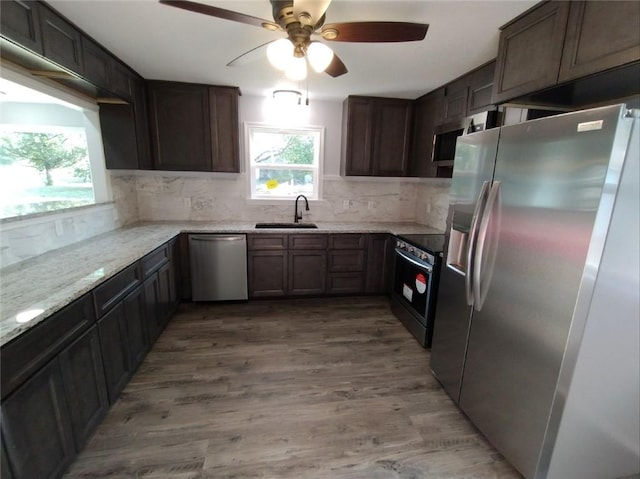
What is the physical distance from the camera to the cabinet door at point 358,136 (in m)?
3.32

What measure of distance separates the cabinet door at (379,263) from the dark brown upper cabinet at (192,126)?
71.9 inches

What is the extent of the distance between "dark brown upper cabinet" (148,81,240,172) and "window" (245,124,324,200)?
0.41 metres

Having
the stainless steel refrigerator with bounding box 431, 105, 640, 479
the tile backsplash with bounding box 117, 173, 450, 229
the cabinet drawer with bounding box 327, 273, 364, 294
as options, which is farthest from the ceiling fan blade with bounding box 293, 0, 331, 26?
the cabinet drawer with bounding box 327, 273, 364, 294

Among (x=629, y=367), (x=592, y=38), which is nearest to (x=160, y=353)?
(x=629, y=367)

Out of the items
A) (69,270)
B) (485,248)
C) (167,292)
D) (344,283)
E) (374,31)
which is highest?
(374,31)

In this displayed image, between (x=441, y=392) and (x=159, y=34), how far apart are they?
3158 millimetres

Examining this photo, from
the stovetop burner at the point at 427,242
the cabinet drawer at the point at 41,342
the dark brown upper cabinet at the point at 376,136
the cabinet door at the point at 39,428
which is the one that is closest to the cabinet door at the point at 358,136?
Result: the dark brown upper cabinet at the point at 376,136

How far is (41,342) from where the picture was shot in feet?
3.97

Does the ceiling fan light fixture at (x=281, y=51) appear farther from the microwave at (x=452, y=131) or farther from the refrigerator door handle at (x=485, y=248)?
the microwave at (x=452, y=131)

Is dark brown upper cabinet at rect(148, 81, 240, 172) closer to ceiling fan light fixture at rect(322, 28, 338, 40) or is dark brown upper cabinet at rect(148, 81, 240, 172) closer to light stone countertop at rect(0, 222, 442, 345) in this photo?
light stone countertop at rect(0, 222, 442, 345)

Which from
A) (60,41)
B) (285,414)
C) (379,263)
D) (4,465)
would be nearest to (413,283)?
(379,263)

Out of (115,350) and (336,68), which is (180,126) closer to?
(336,68)

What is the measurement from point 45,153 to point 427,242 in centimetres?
327

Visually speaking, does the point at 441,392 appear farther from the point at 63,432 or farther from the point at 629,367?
the point at 63,432
